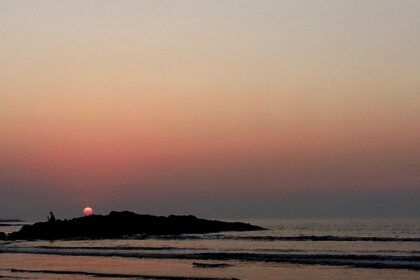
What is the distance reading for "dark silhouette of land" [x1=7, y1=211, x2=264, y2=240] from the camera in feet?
212

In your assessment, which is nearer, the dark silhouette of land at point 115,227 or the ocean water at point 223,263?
the ocean water at point 223,263

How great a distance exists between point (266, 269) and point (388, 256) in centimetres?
827

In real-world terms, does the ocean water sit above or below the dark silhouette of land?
below

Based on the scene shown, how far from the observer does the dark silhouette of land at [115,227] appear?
6469 centimetres

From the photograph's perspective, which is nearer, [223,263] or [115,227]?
[223,263]

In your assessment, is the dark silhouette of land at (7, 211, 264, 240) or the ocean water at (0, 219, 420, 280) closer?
the ocean water at (0, 219, 420, 280)

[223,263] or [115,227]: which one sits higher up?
Answer: [115,227]

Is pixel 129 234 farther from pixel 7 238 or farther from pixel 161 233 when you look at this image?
pixel 7 238

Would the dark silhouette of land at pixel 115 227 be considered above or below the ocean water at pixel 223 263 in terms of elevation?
above

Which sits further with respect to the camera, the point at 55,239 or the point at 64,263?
the point at 55,239

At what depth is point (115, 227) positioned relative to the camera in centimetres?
6738

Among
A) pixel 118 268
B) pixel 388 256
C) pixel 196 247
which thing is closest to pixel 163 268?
pixel 118 268

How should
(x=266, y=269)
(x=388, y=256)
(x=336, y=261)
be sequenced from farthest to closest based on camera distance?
(x=388, y=256), (x=336, y=261), (x=266, y=269)

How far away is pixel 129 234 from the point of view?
64562 mm
